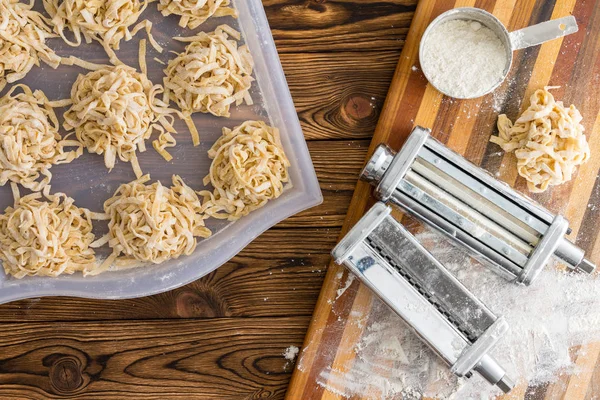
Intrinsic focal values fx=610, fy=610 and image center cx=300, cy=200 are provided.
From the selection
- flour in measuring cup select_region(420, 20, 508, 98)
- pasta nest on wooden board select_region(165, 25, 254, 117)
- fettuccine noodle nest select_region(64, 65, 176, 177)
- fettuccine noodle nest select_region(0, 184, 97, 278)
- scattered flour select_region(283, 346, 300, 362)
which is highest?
flour in measuring cup select_region(420, 20, 508, 98)

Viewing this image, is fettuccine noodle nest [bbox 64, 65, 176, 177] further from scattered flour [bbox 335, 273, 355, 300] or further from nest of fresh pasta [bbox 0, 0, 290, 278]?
scattered flour [bbox 335, 273, 355, 300]

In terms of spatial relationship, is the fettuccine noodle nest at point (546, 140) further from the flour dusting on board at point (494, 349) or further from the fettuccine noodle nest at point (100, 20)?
the fettuccine noodle nest at point (100, 20)

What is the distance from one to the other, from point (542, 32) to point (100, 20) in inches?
42.0

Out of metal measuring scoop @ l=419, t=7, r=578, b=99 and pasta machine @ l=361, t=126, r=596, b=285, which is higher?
metal measuring scoop @ l=419, t=7, r=578, b=99

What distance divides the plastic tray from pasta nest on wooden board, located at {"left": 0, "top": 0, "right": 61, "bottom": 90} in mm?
24

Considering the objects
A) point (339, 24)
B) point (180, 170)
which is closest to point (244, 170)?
point (180, 170)

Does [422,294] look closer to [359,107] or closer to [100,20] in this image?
[359,107]

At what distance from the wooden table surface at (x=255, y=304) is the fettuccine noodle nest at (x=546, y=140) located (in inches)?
13.6

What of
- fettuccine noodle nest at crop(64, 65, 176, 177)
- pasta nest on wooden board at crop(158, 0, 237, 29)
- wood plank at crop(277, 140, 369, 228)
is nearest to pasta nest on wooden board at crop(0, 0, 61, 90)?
fettuccine noodle nest at crop(64, 65, 176, 177)

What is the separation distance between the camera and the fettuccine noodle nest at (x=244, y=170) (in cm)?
143

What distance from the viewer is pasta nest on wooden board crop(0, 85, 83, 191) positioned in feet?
4.64

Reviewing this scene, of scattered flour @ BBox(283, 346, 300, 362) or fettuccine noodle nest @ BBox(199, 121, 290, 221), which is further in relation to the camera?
scattered flour @ BBox(283, 346, 300, 362)

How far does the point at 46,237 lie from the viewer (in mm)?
1420

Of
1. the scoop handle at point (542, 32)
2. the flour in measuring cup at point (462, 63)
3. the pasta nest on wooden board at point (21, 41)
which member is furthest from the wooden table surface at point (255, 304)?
the pasta nest on wooden board at point (21, 41)
